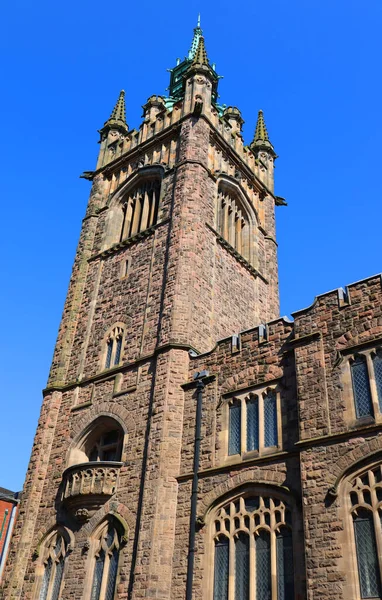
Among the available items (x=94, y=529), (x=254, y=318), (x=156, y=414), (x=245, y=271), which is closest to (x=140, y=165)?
(x=245, y=271)

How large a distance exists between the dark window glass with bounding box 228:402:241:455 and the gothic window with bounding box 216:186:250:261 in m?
10.2

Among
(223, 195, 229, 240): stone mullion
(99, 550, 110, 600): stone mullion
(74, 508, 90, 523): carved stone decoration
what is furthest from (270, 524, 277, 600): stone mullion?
(223, 195, 229, 240): stone mullion

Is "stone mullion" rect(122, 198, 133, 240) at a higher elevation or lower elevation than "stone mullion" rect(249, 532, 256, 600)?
higher

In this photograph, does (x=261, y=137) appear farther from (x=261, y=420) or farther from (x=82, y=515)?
(x=82, y=515)

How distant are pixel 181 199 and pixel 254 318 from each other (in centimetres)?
575

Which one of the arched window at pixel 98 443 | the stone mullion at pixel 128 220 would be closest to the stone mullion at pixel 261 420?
the arched window at pixel 98 443

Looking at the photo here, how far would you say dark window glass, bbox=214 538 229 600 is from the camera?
1380cm

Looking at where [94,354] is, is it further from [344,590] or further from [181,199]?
[344,590]

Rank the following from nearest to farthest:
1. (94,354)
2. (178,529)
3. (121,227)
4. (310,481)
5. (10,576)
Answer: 1. (310,481)
2. (178,529)
3. (10,576)
4. (94,354)
5. (121,227)

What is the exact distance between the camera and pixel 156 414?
17219 millimetres

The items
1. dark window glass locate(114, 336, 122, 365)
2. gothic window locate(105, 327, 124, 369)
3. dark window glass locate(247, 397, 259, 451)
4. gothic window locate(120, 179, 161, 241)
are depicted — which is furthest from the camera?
gothic window locate(120, 179, 161, 241)

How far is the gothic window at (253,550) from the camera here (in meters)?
13.0

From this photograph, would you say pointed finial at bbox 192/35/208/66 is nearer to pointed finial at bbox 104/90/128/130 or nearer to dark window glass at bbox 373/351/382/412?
pointed finial at bbox 104/90/128/130

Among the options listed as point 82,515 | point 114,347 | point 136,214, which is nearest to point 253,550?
point 82,515
